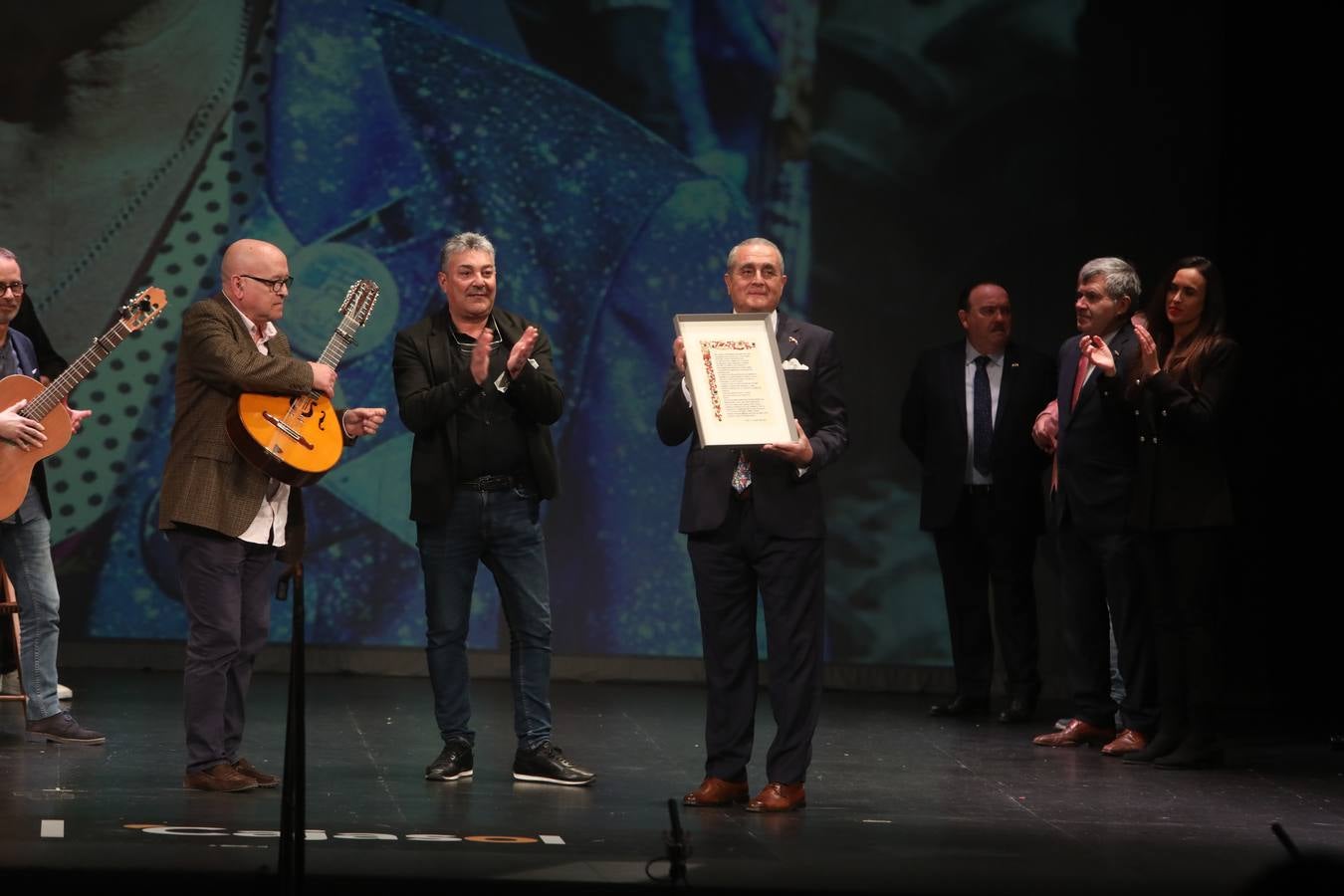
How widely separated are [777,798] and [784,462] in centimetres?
95

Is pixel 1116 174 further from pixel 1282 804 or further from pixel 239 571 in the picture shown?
pixel 239 571

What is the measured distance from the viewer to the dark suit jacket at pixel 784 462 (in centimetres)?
509

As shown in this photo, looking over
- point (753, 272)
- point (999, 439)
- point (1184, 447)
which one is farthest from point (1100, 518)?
point (753, 272)

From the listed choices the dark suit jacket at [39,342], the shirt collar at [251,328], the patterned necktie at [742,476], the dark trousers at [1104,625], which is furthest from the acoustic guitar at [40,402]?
the dark trousers at [1104,625]

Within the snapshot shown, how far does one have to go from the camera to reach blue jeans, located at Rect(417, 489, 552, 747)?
552 centimetres

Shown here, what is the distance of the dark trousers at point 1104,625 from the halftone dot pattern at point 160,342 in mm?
4084

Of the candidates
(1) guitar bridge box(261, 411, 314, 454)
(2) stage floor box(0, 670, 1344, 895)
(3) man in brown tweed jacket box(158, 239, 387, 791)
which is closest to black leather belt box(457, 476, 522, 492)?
(3) man in brown tweed jacket box(158, 239, 387, 791)

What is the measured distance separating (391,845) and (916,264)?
16.0 ft

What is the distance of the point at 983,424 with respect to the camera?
757 centimetres

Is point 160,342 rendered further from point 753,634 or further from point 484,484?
point 753,634

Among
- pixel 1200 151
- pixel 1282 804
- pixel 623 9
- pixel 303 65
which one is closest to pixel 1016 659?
pixel 1282 804

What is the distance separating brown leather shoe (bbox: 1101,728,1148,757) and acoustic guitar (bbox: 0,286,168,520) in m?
3.67

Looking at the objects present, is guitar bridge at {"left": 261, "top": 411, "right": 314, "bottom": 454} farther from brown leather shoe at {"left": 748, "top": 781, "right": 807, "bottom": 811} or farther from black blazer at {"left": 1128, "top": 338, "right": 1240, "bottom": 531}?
black blazer at {"left": 1128, "top": 338, "right": 1240, "bottom": 531}

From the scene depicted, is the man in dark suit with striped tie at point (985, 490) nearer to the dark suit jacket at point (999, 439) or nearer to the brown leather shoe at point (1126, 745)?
the dark suit jacket at point (999, 439)
